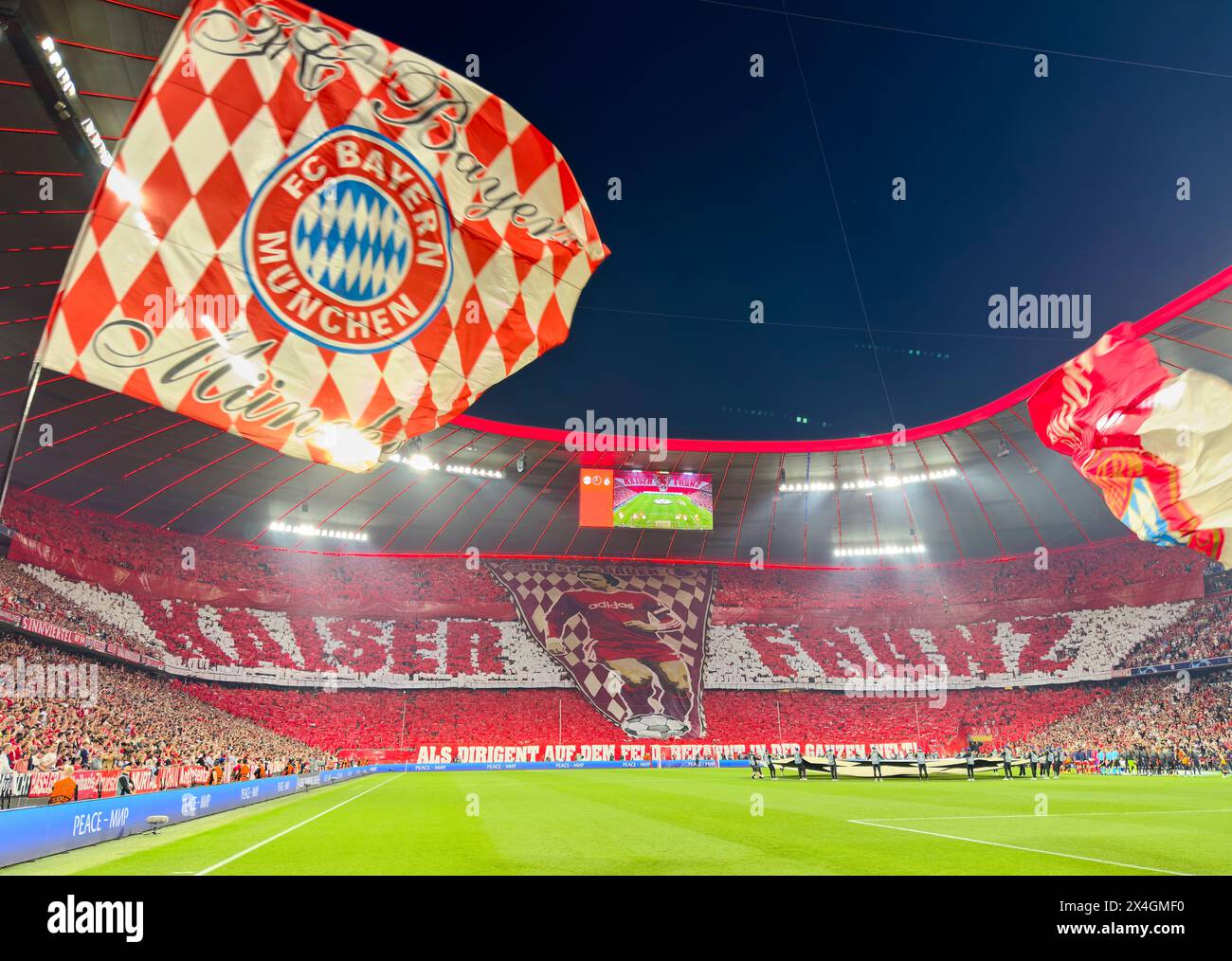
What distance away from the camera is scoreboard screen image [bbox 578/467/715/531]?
118 feet

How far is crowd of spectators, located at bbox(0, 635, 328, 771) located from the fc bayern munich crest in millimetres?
15999

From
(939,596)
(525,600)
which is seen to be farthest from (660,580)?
(939,596)

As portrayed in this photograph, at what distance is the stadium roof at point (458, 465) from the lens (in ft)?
54.1

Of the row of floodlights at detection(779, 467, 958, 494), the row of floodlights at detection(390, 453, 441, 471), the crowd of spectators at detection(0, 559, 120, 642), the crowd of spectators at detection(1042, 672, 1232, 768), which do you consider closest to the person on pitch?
the row of floodlights at detection(779, 467, 958, 494)

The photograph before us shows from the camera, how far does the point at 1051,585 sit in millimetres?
46156

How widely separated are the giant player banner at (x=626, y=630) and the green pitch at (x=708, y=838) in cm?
2721

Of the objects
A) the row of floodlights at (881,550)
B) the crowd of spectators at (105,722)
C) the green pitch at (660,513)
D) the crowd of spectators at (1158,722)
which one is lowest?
the crowd of spectators at (1158,722)

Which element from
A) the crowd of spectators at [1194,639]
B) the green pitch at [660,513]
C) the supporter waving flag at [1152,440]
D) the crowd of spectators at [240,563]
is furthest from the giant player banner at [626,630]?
the supporter waving flag at [1152,440]

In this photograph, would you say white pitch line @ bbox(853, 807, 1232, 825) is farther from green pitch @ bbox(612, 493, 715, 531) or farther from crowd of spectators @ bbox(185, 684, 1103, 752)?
crowd of spectators @ bbox(185, 684, 1103, 752)

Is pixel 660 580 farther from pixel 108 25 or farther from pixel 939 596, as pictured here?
pixel 108 25

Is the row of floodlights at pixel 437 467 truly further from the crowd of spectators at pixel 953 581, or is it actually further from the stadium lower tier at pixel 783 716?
the crowd of spectators at pixel 953 581

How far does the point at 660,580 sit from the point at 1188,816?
130 feet

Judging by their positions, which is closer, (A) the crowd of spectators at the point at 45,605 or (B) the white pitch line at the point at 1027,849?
(B) the white pitch line at the point at 1027,849

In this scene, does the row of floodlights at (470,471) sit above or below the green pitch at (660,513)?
above
